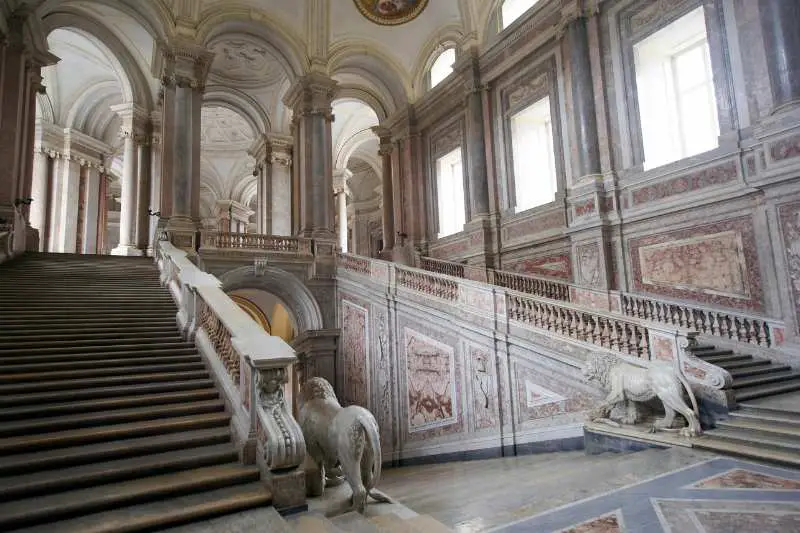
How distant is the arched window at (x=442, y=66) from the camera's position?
15.4 m

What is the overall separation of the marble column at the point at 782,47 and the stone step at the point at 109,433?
29.3 feet

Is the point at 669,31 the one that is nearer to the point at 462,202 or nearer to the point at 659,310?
the point at 659,310

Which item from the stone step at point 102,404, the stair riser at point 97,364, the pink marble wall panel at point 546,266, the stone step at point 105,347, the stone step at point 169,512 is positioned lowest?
the stone step at point 169,512

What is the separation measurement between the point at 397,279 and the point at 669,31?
747cm

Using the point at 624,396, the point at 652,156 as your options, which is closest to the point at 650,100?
the point at 652,156

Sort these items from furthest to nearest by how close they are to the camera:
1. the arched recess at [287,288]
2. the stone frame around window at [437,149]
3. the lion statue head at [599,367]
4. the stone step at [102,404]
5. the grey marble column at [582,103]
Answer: the stone frame around window at [437,149] < the arched recess at [287,288] < the grey marble column at [582,103] < the lion statue head at [599,367] < the stone step at [102,404]

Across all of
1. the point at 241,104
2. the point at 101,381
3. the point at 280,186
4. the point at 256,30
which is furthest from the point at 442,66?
the point at 101,381

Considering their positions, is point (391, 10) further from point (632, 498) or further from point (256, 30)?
point (632, 498)

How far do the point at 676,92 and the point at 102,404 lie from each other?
11.1 metres

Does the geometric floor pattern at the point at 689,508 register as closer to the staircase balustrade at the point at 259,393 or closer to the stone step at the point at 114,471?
the staircase balustrade at the point at 259,393

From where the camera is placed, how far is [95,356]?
17.2 feet

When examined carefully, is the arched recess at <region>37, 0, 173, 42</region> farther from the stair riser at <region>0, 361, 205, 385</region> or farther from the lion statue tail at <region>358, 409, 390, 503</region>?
the lion statue tail at <region>358, 409, 390, 503</region>

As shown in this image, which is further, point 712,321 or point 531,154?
point 531,154

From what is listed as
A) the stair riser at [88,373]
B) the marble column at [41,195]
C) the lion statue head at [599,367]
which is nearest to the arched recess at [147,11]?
the marble column at [41,195]
